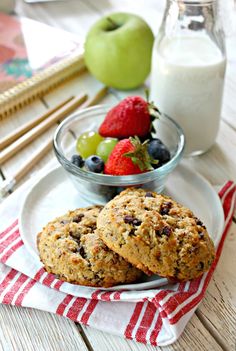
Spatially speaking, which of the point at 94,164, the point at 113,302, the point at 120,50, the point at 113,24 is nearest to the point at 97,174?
the point at 94,164

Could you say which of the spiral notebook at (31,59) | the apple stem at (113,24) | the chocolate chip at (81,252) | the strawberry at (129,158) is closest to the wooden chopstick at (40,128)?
the spiral notebook at (31,59)

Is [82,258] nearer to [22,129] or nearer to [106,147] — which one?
[106,147]

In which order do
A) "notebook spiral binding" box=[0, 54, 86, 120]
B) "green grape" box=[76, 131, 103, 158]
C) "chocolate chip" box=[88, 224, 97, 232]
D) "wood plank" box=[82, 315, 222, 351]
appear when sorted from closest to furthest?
"wood plank" box=[82, 315, 222, 351] → "chocolate chip" box=[88, 224, 97, 232] → "green grape" box=[76, 131, 103, 158] → "notebook spiral binding" box=[0, 54, 86, 120]

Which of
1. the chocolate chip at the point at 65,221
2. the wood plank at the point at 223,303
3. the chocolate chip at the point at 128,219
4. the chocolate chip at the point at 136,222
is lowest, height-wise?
the wood plank at the point at 223,303

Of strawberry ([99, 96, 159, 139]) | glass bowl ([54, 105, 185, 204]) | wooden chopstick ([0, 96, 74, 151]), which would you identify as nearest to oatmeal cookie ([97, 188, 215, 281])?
glass bowl ([54, 105, 185, 204])

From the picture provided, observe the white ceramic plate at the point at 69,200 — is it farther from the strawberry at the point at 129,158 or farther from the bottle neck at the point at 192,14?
the bottle neck at the point at 192,14

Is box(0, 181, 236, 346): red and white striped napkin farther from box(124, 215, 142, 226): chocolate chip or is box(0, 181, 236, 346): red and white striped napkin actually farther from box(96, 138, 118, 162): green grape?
box(96, 138, 118, 162): green grape
